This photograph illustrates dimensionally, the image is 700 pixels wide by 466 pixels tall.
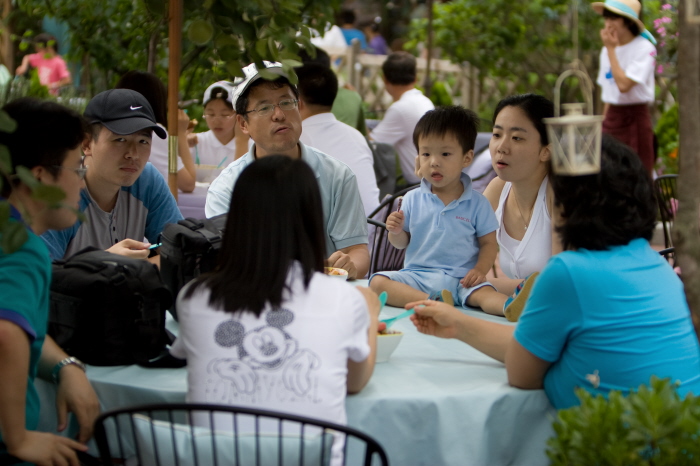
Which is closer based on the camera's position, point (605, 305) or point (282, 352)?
point (282, 352)

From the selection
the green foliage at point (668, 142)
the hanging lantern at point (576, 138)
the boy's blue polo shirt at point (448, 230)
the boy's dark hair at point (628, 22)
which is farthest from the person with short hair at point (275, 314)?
the green foliage at point (668, 142)

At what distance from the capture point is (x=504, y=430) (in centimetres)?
179

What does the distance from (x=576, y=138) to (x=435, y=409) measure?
632 millimetres

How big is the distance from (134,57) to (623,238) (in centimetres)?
468

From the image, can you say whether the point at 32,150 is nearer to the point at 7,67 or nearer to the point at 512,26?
the point at 7,67

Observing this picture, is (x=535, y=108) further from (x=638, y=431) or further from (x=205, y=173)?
(x=205, y=173)

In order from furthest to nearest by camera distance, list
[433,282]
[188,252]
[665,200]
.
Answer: [665,200], [433,282], [188,252]

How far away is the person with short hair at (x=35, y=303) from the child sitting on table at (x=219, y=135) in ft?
8.99

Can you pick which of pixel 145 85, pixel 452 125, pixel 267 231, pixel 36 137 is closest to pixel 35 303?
pixel 36 137

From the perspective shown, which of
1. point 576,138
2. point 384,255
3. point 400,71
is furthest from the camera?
point 400,71

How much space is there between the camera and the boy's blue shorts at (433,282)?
8.53ft

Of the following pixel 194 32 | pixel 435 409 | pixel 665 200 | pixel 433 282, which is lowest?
pixel 435 409

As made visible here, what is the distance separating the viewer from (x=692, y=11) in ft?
5.03

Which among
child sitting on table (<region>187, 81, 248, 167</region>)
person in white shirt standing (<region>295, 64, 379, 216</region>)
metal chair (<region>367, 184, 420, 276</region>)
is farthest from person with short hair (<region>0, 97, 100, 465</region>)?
child sitting on table (<region>187, 81, 248, 167</region>)
